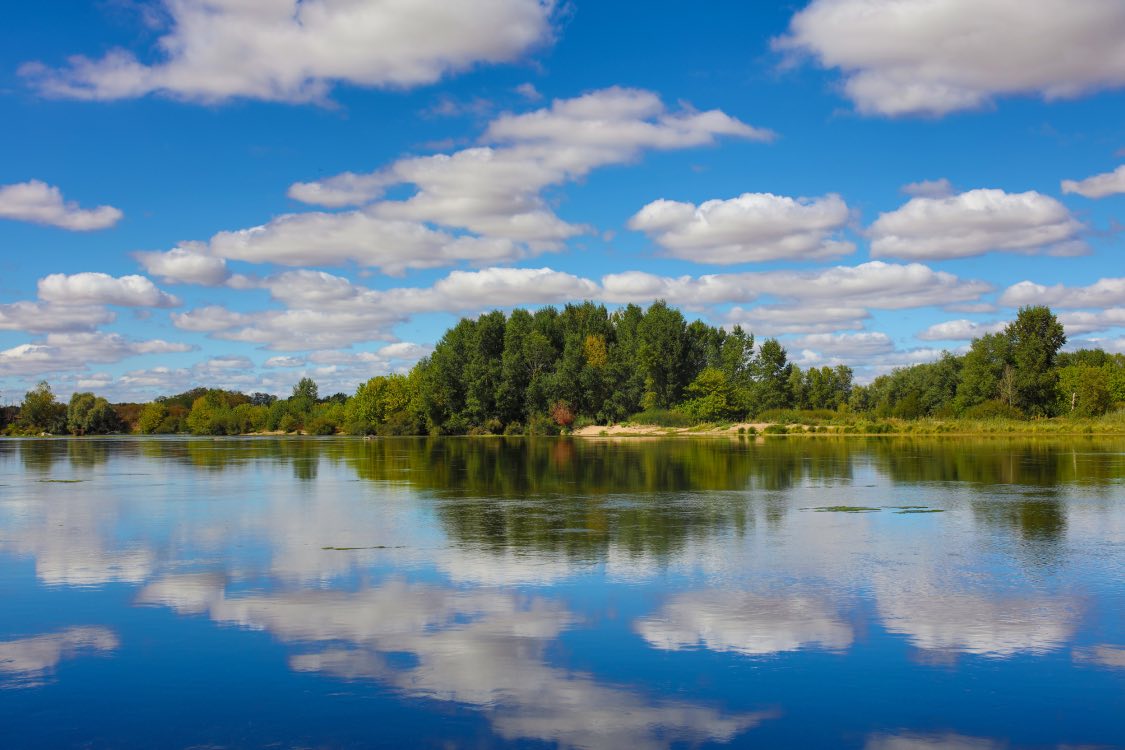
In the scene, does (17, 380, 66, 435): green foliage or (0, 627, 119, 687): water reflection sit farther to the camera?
(17, 380, 66, 435): green foliage

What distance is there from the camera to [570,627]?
31.7 feet

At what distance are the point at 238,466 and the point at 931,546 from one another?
33.9m

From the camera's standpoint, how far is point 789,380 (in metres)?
106

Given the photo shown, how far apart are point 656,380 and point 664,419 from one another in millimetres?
8328

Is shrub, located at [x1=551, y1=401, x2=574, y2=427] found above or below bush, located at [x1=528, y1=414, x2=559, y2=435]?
above

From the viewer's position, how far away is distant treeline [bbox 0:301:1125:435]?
287 feet

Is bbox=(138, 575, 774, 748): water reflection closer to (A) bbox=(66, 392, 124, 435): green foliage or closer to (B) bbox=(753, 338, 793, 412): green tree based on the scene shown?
(B) bbox=(753, 338, 793, 412): green tree

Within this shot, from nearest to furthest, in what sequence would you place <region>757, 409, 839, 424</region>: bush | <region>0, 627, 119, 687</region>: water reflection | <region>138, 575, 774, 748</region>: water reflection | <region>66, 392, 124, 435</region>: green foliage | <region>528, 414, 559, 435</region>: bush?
<region>138, 575, 774, 748</region>: water reflection
<region>0, 627, 119, 687</region>: water reflection
<region>757, 409, 839, 424</region>: bush
<region>528, 414, 559, 435</region>: bush
<region>66, 392, 124, 435</region>: green foliage

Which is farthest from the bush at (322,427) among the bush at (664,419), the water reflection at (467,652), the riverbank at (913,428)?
the water reflection at (467,652)

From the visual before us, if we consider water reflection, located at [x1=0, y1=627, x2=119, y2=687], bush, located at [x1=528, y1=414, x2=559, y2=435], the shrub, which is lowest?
water reflection, located at [x1=0, y1=627, x2=119, y2=687]

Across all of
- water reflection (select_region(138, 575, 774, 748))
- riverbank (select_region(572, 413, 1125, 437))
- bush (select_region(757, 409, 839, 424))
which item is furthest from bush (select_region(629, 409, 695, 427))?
water reflection (select_region(138, 575, 774, 748))

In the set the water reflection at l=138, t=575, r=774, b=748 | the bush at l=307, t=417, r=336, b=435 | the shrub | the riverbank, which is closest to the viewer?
the water reflection at l=138, t=575, r=774, b=748

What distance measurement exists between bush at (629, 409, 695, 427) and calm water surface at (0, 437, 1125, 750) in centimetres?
6815

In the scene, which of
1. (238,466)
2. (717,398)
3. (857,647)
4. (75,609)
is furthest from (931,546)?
(717,398)
